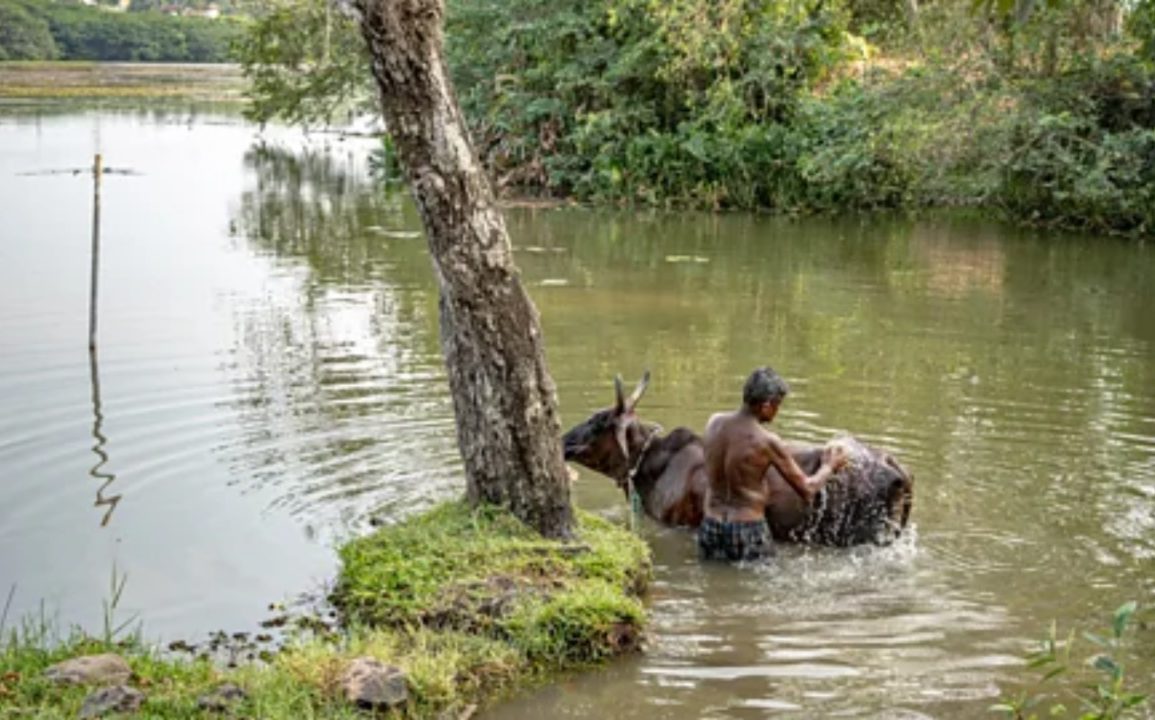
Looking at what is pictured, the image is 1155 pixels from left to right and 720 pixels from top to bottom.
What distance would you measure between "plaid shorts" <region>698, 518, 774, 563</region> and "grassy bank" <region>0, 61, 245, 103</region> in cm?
4163

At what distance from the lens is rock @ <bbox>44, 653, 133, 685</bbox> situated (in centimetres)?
541

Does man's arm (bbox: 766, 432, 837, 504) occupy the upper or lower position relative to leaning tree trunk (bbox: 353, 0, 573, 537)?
lower

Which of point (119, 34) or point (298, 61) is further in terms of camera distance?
point (119, 34)

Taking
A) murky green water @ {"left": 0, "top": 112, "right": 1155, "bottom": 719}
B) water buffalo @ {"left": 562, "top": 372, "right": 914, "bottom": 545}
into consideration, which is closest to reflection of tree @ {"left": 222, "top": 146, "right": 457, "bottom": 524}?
murky green water @ {"left": 0, "top": 112, "right": 1155, "bottom": 719}

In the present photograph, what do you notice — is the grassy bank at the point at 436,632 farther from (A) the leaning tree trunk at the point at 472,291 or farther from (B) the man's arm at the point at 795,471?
(B) the man's arm at the point at 795,471

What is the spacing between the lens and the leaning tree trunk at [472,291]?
21.3 ft

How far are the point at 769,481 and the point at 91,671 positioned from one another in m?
3.87

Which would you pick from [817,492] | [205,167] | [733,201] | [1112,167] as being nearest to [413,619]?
[817,492]

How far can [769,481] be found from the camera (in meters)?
8.03

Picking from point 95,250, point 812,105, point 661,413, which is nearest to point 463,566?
point 661,413

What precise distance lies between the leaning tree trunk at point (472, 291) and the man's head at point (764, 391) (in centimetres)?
106

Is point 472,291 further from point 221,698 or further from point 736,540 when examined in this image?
point 221,698

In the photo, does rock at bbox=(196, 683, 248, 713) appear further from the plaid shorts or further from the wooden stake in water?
the wooden stake in water

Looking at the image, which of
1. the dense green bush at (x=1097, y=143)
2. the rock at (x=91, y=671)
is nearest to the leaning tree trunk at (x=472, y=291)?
the rock at (x=91, y=671)
